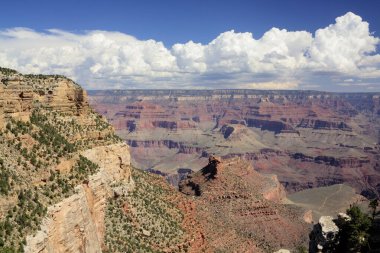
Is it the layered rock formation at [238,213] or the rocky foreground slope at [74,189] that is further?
the layered rock formation at [238,213]

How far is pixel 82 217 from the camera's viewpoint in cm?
3716

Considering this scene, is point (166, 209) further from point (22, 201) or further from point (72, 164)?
point (22, 201)

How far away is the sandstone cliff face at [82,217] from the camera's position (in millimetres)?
31297

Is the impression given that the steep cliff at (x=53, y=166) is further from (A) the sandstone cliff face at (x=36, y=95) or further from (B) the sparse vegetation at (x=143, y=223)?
(B) the sparse vegetation at (x=143, y=223)

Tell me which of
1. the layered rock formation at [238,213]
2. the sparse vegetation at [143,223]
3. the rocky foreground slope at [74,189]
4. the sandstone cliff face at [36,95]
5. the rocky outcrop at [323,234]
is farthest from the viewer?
the layered rock formation at [238,213]

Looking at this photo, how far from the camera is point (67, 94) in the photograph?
52281 millimetres

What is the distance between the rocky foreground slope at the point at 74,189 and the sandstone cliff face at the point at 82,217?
8 cm

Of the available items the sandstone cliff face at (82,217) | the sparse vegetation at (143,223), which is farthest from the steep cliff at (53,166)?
the sparse vegetation at (143,223)

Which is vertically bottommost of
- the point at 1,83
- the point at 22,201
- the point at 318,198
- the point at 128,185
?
the point at 318,198

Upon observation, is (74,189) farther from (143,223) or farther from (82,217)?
(143,223)

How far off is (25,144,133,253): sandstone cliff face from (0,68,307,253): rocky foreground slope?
0.25 ft

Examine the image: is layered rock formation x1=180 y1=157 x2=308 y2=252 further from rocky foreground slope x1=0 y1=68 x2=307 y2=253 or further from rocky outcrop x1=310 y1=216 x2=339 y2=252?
rocky outcrop x1=310 y1=216 x2=339 y2=252

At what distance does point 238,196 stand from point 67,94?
60523mm

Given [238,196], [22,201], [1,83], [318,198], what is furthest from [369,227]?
[318,198]
